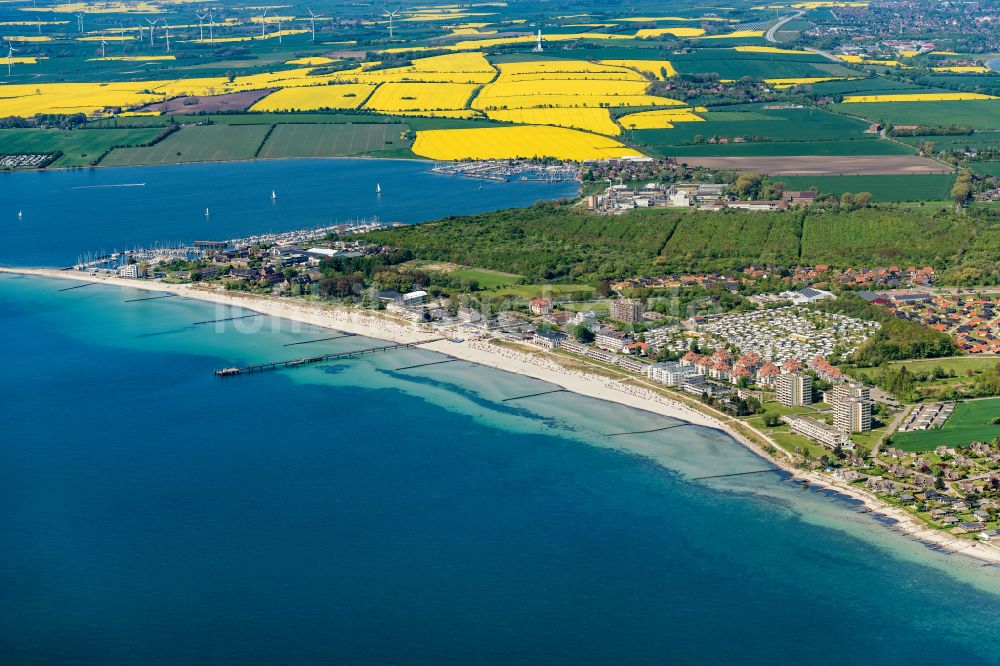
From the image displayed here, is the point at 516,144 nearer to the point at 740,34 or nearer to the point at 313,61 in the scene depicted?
the point at 313,61

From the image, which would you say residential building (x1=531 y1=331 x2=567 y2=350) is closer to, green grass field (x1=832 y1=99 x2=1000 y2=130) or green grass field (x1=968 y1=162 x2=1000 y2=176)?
green grass field (x1=968 y1=162 x2=1000 y2=176)

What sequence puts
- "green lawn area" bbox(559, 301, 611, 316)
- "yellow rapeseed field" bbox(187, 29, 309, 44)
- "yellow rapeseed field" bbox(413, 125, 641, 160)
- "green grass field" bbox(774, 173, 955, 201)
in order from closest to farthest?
1. "green lawn area" bbox(559, 301, 611, 316)
2. "green grass field" bbox(774, 173, 955, 201)
3. "yellow rapeseed field" bbox(413, 125, 641, 160)
4. "yellow rapeseed field" bbox(187, 29, 309, 44)

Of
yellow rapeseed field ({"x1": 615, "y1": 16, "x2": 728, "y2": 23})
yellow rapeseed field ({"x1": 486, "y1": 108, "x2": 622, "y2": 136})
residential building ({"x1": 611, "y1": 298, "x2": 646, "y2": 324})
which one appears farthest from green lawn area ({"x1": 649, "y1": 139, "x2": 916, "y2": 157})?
yellow rapeseed field ({"x1": 615, "y1": 16, "x2": 728, "y2": 23})

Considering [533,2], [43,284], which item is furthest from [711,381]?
[533,2]

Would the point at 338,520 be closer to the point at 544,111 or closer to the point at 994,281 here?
the point at 994,281

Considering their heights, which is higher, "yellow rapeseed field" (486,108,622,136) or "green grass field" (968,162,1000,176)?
"yellow rapeseed field" (486,108,622,136)

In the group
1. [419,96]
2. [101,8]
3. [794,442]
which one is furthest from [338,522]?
[101,8]
